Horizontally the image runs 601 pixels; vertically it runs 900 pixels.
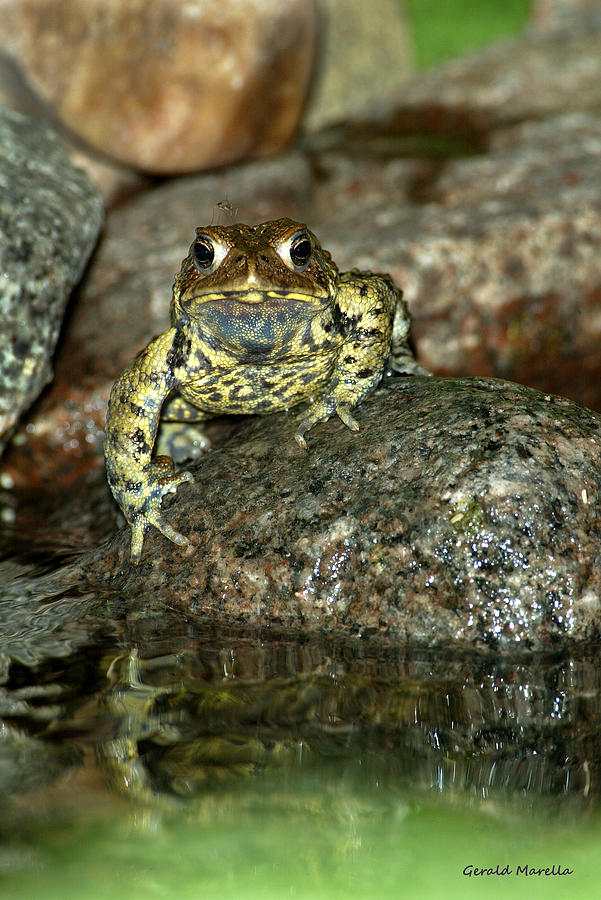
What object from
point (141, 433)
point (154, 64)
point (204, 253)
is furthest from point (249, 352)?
point (154, 64)

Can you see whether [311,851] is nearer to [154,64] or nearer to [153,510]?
[153,510]

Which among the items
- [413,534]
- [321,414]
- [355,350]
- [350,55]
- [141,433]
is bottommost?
[413,534]

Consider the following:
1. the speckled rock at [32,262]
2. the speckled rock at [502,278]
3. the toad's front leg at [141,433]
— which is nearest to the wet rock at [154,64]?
the speckled rock at [502,278]

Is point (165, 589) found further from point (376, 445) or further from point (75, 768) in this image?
point (75, 768)

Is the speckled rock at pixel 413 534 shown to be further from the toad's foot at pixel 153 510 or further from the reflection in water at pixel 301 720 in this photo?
the reflection in water at pixel 301 720

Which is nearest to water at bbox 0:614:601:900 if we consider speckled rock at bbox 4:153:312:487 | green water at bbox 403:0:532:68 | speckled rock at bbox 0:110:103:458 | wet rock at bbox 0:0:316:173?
speckled rock at bbox 0:110:103:458
